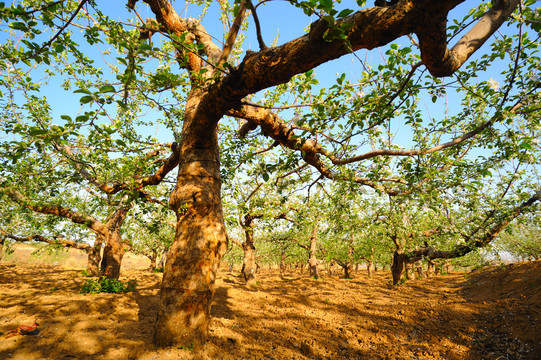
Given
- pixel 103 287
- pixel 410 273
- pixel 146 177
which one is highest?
pixel 146 177

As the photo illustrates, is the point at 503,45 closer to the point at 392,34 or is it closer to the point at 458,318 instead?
the point at 392,34

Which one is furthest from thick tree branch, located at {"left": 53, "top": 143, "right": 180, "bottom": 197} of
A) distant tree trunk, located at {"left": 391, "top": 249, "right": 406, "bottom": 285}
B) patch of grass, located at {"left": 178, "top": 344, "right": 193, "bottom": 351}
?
distant tree trunk, located at {"left": 391, "top": 249, "right": 406, "bottom": 285}

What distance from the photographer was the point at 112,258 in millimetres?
10117

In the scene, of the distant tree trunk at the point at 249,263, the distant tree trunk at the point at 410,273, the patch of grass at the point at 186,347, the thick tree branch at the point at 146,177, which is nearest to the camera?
the patch of grass at the point at 186,347

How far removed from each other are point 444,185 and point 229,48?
16.0 ft

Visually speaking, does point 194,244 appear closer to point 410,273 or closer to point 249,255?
point 249,255

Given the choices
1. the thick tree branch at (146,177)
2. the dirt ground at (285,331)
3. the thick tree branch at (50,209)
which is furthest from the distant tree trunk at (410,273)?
the thick tree branch at (50,209)

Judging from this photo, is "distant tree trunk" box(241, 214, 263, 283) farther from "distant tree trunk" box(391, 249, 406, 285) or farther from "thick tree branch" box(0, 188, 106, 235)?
"distant tree trunk" box(391, 249, 406, 285)

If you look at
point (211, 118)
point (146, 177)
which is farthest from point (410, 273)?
point (211, 118)

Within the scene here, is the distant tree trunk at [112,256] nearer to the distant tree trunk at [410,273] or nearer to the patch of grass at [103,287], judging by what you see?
the patch of grass at [103,287]

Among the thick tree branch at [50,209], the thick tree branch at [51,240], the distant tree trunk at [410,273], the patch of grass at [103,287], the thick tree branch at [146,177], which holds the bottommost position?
the distant tree trunk at [410,273]

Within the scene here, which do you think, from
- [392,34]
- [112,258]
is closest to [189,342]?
[392,34]

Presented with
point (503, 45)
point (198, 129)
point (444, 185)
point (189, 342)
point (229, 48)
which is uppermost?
point (503, 45)

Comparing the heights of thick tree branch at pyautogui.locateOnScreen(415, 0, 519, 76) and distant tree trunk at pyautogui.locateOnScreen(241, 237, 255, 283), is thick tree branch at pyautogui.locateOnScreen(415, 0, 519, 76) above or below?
above
